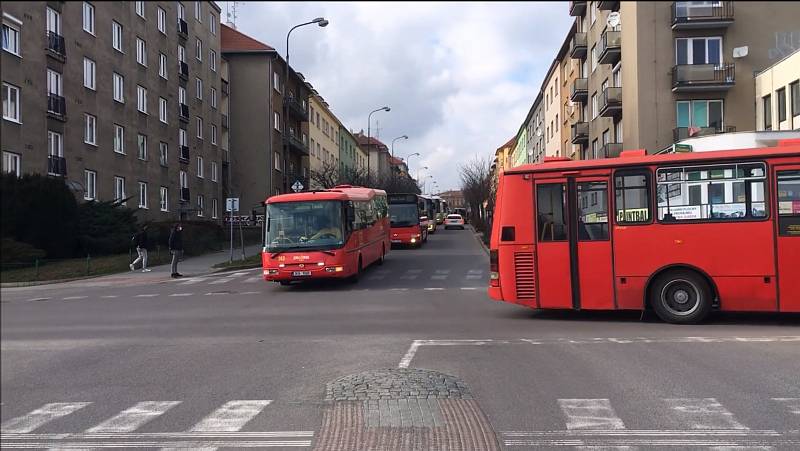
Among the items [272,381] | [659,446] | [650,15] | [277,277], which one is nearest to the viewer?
[650,15]

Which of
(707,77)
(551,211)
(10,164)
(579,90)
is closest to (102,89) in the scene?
(10,164)

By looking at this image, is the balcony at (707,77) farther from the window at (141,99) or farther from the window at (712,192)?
the window at (141,99)

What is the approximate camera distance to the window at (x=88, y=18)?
7.04 feet

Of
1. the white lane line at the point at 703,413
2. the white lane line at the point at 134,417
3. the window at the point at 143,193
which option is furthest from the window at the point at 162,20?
the white lane line at the point at 703,413

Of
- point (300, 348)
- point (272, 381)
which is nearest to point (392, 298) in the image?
point (300, 348)

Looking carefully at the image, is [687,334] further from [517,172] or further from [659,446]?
[659,446]

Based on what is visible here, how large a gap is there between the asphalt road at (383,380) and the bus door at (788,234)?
558 mm

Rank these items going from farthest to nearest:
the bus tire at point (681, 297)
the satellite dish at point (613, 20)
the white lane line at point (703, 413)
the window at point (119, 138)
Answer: the bus tire at point (681, 297) → the white lane line at point (703, 413) → the satellite dish at point (613, 20) → the window at point (119, 138)

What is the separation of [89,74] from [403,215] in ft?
108

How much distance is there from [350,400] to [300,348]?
9.65ft

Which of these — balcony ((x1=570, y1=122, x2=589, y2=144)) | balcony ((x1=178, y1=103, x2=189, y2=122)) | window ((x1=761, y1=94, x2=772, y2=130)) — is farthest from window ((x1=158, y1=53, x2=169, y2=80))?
balcony ((x1=570, y1=122, x2=589, y2=144))

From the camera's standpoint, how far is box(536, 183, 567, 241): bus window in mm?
11445

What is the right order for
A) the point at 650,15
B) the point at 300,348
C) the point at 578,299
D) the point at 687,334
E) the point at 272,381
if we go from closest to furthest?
the point at 650,15 → the point at 272,381 → the point at 300,348 → the point at 687,334 → the point at 578,299

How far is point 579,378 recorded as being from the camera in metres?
7.03
